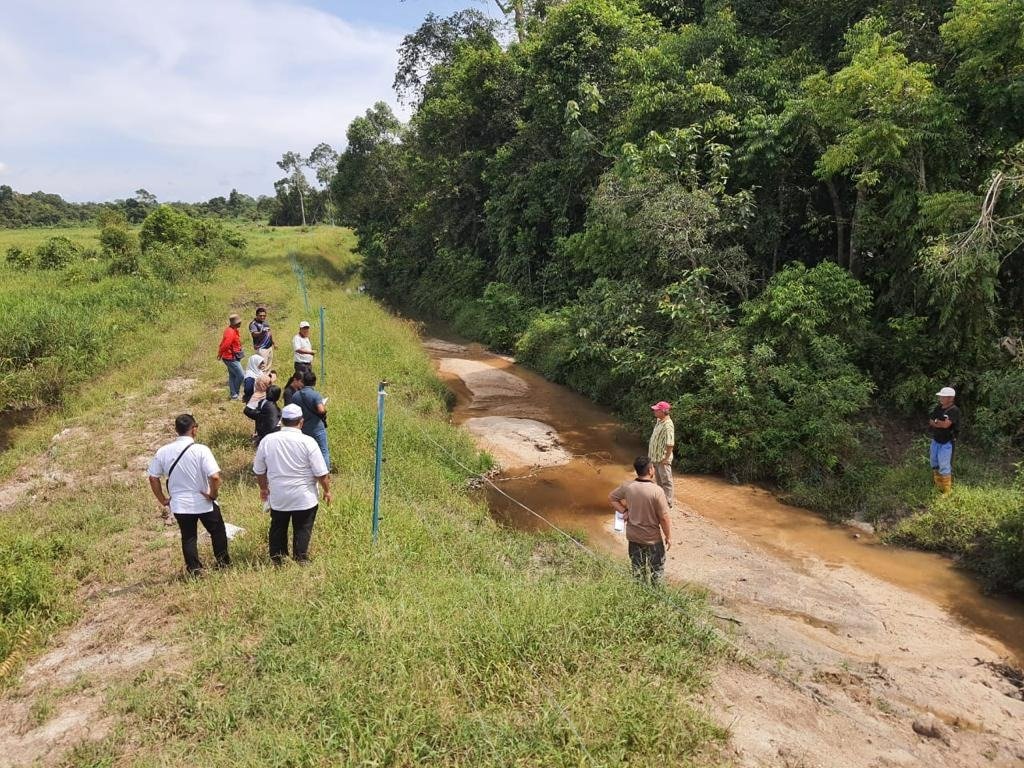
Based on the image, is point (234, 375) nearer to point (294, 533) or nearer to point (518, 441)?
point (518, 441)

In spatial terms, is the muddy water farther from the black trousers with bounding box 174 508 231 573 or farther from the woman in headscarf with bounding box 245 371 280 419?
the black trousers with bounding box 174 508 231 573

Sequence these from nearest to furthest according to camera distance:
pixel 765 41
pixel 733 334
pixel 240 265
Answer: pixel 733 334 → pixel 765 41 → pixel 240 265

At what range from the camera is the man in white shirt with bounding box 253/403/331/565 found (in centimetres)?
570

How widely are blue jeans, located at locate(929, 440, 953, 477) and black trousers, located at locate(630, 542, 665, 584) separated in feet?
16.4

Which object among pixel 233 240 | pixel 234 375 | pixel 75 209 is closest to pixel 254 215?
pixel 75 209

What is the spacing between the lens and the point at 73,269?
22500mm

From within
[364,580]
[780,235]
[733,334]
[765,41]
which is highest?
[765,41]

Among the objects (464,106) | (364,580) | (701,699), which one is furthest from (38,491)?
(464,106)

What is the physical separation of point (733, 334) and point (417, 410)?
6.54 metres

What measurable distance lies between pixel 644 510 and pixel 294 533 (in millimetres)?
3281

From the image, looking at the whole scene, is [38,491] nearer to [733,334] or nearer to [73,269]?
[733,334]

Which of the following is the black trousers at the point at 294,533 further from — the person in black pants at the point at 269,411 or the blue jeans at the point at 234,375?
the blue jeans at the point at 234,375

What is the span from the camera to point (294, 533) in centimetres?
596

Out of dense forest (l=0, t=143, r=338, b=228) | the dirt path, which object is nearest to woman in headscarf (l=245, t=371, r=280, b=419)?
the dirt path
